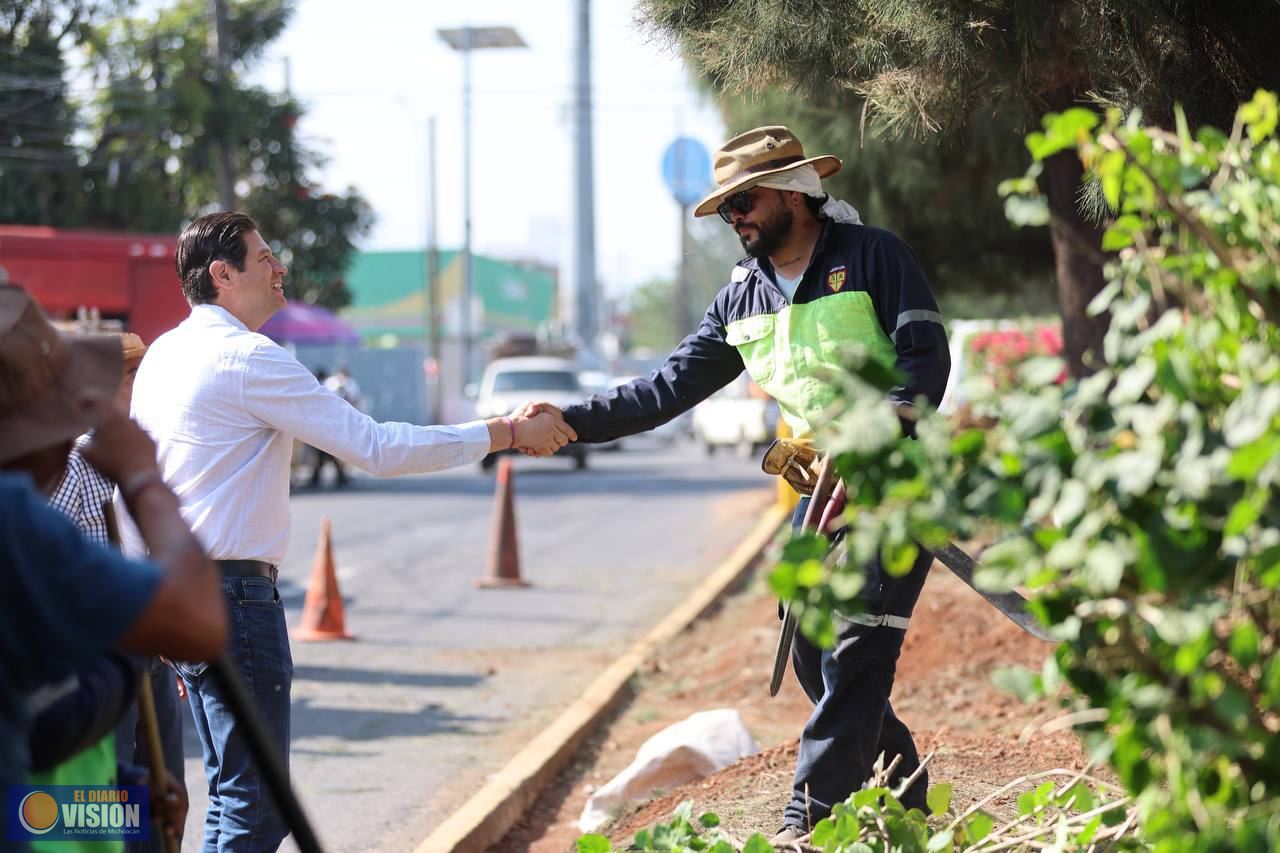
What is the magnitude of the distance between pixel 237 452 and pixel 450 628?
23.4 feet

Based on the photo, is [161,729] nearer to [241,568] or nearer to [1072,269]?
[241,568]

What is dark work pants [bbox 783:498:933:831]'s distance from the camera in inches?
178

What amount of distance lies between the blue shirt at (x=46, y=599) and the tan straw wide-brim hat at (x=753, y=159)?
116 inches

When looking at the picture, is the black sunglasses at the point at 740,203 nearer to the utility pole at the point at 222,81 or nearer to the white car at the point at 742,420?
the utility pole at the point at 222,81

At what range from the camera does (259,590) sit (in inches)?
164

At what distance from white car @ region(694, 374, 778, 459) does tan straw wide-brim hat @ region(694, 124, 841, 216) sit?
27.6m

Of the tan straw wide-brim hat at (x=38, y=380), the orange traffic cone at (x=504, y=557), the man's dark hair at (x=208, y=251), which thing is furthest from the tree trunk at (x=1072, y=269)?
the orange traffic cone at (x=504, y=557)

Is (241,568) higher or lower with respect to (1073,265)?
lower

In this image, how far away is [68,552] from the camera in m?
2.17

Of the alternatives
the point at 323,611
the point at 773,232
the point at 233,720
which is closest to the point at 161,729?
the point at 233,720

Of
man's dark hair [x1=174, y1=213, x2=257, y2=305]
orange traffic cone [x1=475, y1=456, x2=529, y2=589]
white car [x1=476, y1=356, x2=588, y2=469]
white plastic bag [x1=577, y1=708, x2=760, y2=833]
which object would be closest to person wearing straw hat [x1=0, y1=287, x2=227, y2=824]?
man's dark hair [x1=174, y1=213, x2=257, y2=305]

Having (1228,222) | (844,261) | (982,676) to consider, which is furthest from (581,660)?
(1228,222)

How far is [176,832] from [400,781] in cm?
407

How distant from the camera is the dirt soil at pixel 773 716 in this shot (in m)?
5.36
